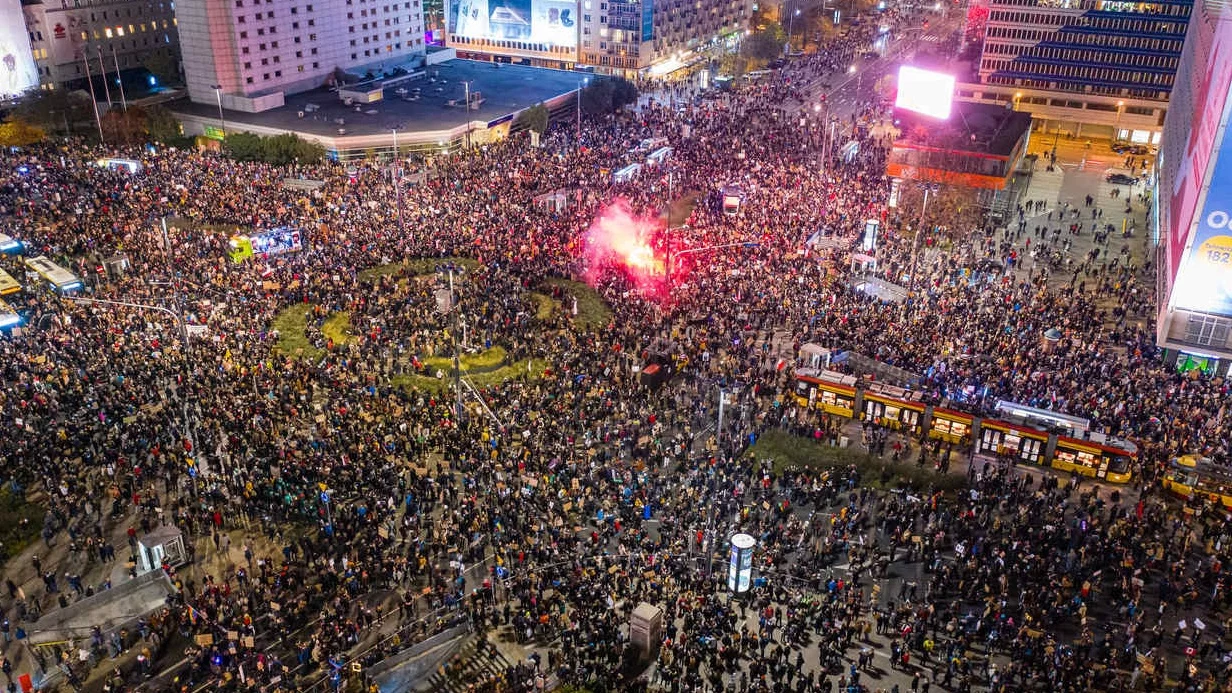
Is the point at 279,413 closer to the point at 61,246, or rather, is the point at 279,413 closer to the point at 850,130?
the point at 61,246

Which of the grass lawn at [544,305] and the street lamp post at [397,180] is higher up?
the street lamp post at [397,180]

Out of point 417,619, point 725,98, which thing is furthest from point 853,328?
point 725,98

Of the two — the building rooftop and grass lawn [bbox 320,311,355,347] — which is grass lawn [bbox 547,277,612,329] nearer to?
grass lawn [bbox 320,311,355,347]

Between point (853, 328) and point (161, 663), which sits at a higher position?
point (853, 328)

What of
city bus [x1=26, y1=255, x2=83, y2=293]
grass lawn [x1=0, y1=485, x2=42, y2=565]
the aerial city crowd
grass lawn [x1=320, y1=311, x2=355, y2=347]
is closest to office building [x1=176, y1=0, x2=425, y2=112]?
the aerial city crowd

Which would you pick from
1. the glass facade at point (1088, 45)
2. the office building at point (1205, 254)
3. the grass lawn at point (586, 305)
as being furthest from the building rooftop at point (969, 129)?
the grass lawn at point (586, 305)

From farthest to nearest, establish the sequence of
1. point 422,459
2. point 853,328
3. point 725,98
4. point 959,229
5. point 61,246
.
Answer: point 725,98
point 959,229
point 61,246
point 853,328
point 422,459

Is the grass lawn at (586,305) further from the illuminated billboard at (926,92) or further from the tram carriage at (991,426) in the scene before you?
the illuminated billboard at (926,92)
